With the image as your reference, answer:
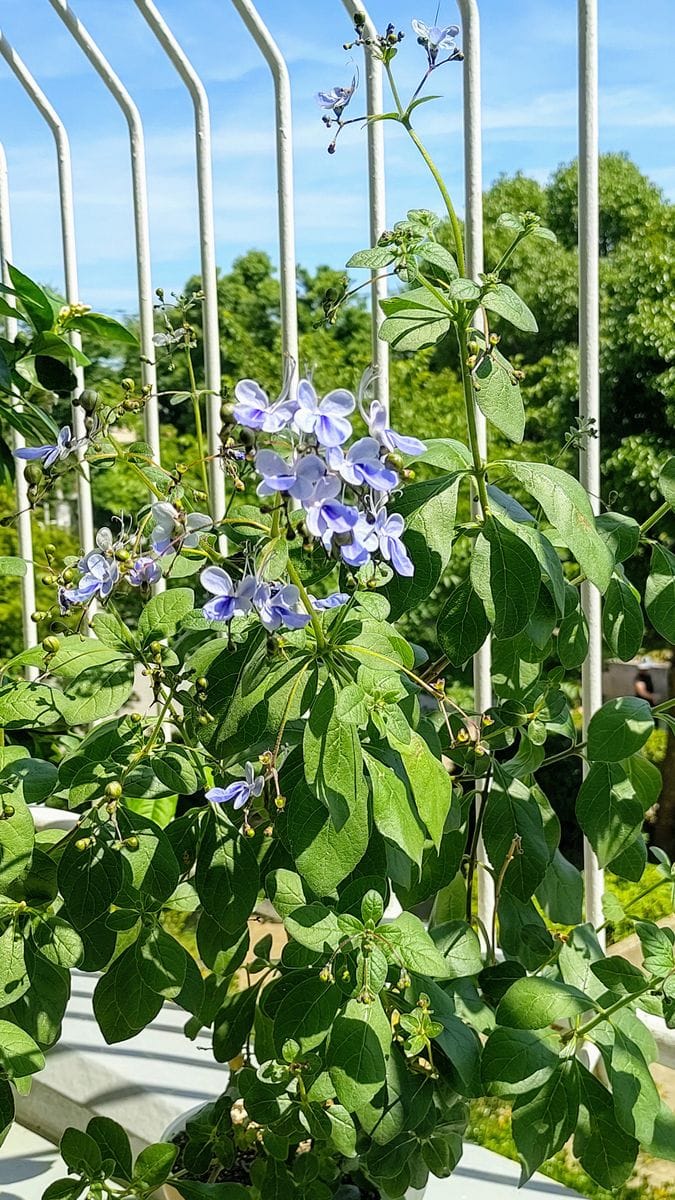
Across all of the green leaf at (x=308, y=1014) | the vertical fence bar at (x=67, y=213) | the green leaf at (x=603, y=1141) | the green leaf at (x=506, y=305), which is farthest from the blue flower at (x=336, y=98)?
the vertical fence bar at (x=67, y=213)

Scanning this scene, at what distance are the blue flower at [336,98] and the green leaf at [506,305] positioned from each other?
0.23 meters

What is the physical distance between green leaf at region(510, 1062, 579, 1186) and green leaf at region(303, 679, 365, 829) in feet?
1.15

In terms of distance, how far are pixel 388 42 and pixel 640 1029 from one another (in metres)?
0.93

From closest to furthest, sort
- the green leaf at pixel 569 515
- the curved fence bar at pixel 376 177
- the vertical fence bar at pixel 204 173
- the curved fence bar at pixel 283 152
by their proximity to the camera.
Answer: the green leaf at pixel 569 515 < the curved fence bar at pixel 376 177 < the curved fence bar at pixel 283 152 < the vertical fence bar at pixel 204 173

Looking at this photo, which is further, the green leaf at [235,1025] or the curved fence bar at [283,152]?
the curved fence bar at [283,152]

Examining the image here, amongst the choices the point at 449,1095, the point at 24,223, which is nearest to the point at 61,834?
the point at 449,1095

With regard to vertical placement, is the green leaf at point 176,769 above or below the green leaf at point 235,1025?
above

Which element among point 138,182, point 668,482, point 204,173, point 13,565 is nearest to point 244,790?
point 13,565

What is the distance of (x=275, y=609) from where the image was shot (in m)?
0.83

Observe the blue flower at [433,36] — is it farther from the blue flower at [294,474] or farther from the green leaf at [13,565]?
the green leaf at [13,565]

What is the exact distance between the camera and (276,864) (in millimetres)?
1104

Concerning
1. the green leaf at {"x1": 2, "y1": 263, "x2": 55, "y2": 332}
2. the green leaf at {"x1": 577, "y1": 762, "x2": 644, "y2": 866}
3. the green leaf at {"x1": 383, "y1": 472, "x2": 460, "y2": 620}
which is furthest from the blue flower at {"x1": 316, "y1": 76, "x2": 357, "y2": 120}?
the green leaf at {"x1": 577, "y1": 762, "x2": 644, "y2": 866}

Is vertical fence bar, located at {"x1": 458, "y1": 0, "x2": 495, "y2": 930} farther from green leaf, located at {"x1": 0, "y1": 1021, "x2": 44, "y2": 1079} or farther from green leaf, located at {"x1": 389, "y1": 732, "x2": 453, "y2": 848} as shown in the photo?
green leaf, located at {"x1": 0, "y1": 1021, "x2": 44, "y2": 1079}

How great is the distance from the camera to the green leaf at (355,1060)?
92 centimetres
